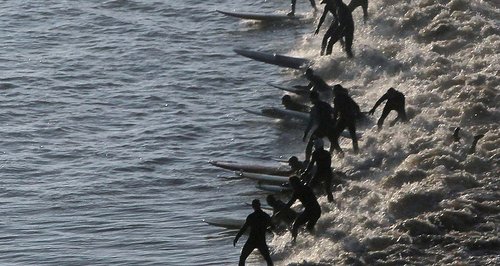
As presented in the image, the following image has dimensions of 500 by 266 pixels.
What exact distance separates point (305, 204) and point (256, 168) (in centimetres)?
527

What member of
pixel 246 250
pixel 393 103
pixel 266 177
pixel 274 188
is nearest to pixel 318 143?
pixel 274 188

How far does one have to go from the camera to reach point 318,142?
23.8 meters

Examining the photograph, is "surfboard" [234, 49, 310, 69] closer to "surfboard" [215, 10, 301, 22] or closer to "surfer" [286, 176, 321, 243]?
"surfboard" [215, 10, 301, 22]

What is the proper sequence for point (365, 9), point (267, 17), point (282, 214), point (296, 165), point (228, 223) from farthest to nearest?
point (267, 17), point (365, 9), point (296, 165), point (228, 223), point (282, 214)

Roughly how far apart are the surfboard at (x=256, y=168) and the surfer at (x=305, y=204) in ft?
13.5

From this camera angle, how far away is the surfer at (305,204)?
21188 millimetres

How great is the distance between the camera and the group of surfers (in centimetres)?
2041

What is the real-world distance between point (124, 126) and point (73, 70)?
652cm

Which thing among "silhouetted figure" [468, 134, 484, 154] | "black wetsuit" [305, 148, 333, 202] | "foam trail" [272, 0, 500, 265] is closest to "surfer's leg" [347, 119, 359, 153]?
"foam trail" [272, 0, 500, 265]

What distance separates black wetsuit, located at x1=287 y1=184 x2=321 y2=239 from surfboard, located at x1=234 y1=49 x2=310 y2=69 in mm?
13014

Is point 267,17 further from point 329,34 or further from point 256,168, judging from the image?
point 256,168

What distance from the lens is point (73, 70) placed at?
38031mm

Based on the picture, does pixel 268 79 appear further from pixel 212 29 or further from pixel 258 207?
pixel 258 207

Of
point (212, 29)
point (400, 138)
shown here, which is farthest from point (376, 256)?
point (212, 29)
